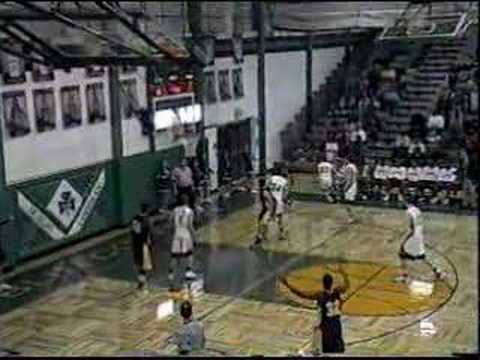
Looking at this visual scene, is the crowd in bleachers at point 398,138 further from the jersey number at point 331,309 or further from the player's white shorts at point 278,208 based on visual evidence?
the jersey number at point 331,309

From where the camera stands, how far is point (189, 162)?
17.4 m

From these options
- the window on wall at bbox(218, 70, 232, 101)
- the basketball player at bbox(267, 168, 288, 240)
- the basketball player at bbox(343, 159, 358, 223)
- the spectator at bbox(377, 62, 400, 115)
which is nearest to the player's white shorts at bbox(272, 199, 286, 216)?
the basketball player at bbox(267, 168, 288, 240)

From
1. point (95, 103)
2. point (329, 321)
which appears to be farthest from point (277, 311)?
point (95, 103)

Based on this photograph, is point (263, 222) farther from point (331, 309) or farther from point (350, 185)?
point (331, 309)

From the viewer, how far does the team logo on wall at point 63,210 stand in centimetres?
1365

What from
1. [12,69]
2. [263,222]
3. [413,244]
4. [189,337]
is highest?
[12,69]

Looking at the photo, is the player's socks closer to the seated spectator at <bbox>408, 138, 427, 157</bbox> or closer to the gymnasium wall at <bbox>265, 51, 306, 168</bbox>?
the seated spectator at <bbox>408, 138, 427, 157</bbox>

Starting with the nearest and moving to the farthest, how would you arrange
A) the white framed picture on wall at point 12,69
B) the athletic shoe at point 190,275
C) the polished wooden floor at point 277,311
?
the polished wooden floor at point 277,311 < the athletic shoe at point 190,275 < the white framed picture on wall at point 12,69

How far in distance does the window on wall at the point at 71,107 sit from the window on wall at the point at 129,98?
117cm

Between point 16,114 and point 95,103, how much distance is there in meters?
1.95

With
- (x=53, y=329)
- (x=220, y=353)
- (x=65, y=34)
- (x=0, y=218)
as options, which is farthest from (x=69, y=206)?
(x=220, y=353)

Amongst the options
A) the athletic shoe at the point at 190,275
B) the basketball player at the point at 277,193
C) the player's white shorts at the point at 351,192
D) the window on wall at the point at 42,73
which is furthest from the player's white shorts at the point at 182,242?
the player's white shorts at the point at 351,192

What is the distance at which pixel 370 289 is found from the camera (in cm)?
1141

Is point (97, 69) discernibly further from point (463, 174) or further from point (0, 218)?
point (463, 174)
